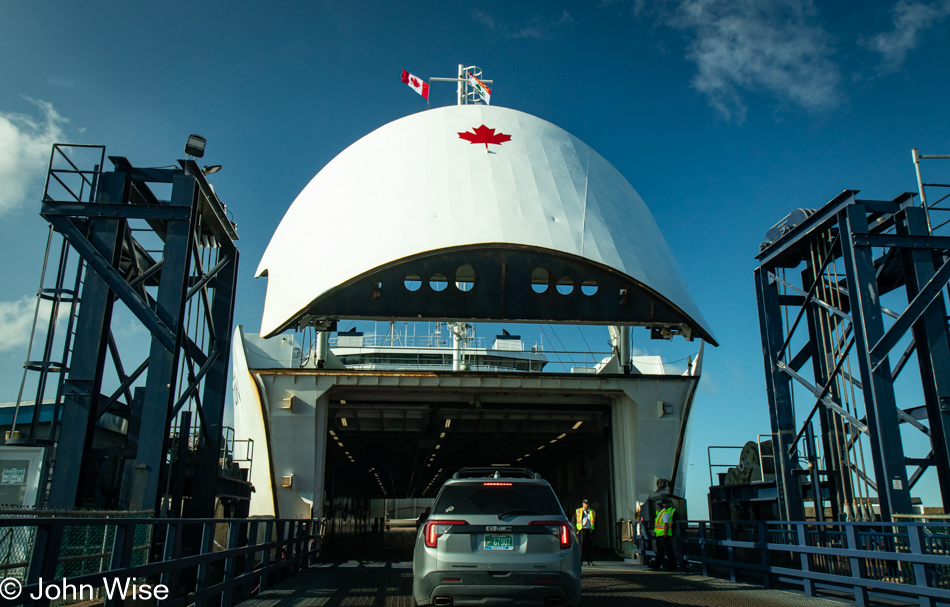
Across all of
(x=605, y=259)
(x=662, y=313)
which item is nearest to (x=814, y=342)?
(x=662, y=313)

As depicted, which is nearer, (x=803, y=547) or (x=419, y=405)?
(x=803, y=547)

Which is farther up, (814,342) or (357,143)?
(357,143)

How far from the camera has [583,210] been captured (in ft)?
66.0

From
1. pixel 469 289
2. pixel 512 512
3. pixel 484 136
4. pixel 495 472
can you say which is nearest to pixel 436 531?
pixel 512 512

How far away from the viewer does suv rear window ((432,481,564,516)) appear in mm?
7637

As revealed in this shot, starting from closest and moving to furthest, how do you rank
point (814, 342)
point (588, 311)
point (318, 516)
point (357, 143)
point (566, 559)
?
point (566, 559) < point (814, 342) < point (588, 311) < point (318, 516) < point (357, 143)

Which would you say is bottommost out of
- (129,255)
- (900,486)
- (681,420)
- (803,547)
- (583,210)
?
(803,547)

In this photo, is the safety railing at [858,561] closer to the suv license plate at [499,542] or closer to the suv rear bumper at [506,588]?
the suv rear bumper at [506,588]

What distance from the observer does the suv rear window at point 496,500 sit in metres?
7.64

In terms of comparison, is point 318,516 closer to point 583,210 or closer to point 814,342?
point 583,210

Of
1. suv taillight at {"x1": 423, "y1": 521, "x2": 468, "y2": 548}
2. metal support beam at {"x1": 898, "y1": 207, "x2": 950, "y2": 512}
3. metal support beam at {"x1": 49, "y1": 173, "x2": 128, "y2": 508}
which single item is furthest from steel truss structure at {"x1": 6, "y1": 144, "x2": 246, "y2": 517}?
metal support beam at {"x1": 898, "y1": 207, "x2": 950, "y2": 512}

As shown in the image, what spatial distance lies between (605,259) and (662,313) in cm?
235

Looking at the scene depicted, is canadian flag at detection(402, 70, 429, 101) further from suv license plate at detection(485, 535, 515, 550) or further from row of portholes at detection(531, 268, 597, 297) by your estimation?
suv license plate at detection(485, 535, 515, 550)

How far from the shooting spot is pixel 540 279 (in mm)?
18422
